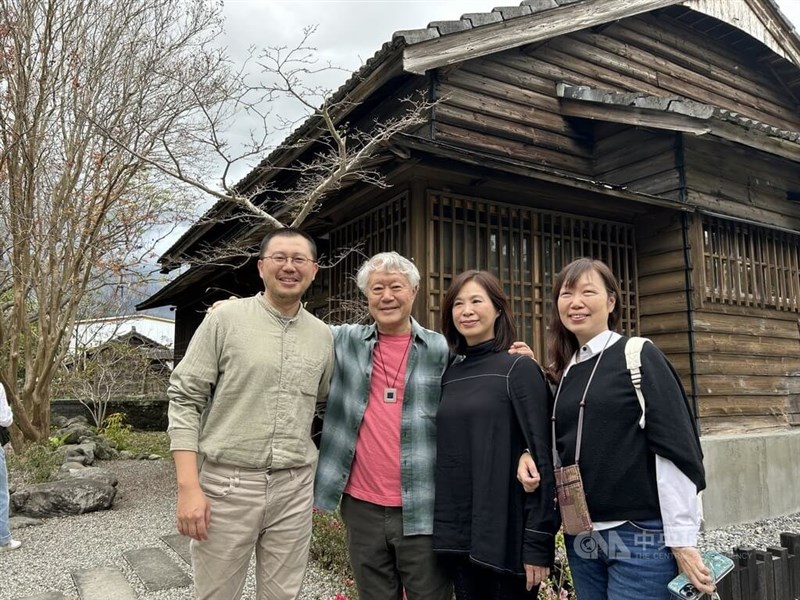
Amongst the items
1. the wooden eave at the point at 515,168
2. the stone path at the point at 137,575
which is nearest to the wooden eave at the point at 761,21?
the wooden eave at the point at 515,168

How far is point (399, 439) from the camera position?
2.40m

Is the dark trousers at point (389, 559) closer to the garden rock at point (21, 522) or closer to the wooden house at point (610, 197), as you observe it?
the wooden house at point (610, 197)

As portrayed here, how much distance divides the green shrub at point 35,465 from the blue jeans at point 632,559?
25.7 ft

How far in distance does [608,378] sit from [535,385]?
0.92 feet

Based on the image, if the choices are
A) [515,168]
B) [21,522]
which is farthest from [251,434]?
[21,522]

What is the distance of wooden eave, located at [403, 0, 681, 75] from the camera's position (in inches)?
227

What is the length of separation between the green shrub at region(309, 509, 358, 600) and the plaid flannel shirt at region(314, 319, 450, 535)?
218 centimetres

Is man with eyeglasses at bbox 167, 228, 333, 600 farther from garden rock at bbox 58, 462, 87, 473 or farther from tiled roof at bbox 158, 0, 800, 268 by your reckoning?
garden rock at bbox 58, 462, 87, 473

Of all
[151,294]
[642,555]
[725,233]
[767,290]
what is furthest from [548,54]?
[151,294]

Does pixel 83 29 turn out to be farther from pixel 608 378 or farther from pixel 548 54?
pixel 608 378

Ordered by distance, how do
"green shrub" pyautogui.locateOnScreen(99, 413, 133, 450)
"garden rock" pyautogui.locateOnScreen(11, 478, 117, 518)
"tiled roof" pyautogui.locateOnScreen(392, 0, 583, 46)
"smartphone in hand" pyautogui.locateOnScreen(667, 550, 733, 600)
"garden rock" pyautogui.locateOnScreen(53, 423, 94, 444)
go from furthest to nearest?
"green shrub" pyautogui.locateOnScreen(99, 413, 133, 450) → "garden rock" pyautogui.locateOnScreen(53, 423, 94, 444) → "garden rock" pyautogui.locateOnScreen(11, 478, 117, 518) → "tiled roof" pyautogui.locateOnScreen(392, 0, 583, 46) → "smartphone in hand" pyautogui.locateOnScreen(667, 550, 733, 600)

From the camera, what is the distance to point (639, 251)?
709 cm

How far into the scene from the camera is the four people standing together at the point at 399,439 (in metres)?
2.08

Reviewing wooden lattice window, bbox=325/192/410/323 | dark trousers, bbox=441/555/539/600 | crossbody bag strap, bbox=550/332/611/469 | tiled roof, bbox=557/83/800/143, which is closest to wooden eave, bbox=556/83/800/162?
tiled roof, bbox=557/83/800/143
